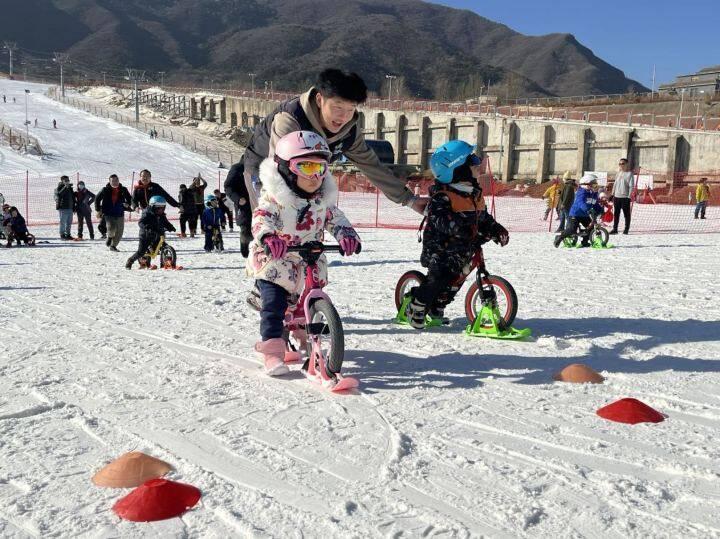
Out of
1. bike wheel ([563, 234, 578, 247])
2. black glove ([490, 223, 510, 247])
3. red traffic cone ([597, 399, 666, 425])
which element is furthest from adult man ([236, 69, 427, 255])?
bike wheel ([563, 234, 578, 247])

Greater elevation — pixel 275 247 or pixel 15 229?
Answer: pixel 275 247

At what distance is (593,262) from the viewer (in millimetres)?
10070

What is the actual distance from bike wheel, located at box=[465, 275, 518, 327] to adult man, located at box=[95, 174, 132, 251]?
398 inches

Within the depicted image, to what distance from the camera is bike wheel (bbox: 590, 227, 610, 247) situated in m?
12.8

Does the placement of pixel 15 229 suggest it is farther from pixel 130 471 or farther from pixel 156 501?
pixel 156 501

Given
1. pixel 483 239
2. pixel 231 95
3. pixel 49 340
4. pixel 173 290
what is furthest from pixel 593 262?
pixel 231 95

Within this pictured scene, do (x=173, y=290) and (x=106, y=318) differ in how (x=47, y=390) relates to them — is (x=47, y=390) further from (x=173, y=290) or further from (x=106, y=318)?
(x=173, y=290)

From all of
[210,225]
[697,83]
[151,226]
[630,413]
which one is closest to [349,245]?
[630,413]

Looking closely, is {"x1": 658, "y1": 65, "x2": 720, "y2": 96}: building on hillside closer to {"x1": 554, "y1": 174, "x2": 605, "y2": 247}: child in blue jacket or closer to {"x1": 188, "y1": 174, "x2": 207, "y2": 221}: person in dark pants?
{"x1": 554, "y1": 174, "x2": 605, "y2": 247}: child in blue jacket

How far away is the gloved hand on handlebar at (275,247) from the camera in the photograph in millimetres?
4090

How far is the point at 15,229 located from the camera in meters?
14.8

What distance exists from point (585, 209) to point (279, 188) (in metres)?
9.97

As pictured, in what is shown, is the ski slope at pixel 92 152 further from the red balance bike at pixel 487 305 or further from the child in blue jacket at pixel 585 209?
the red balance bike at pixel 487 305

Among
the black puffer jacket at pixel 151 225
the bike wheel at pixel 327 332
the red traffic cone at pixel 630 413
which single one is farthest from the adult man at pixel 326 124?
the black puffer jacket at pixel 151 225
